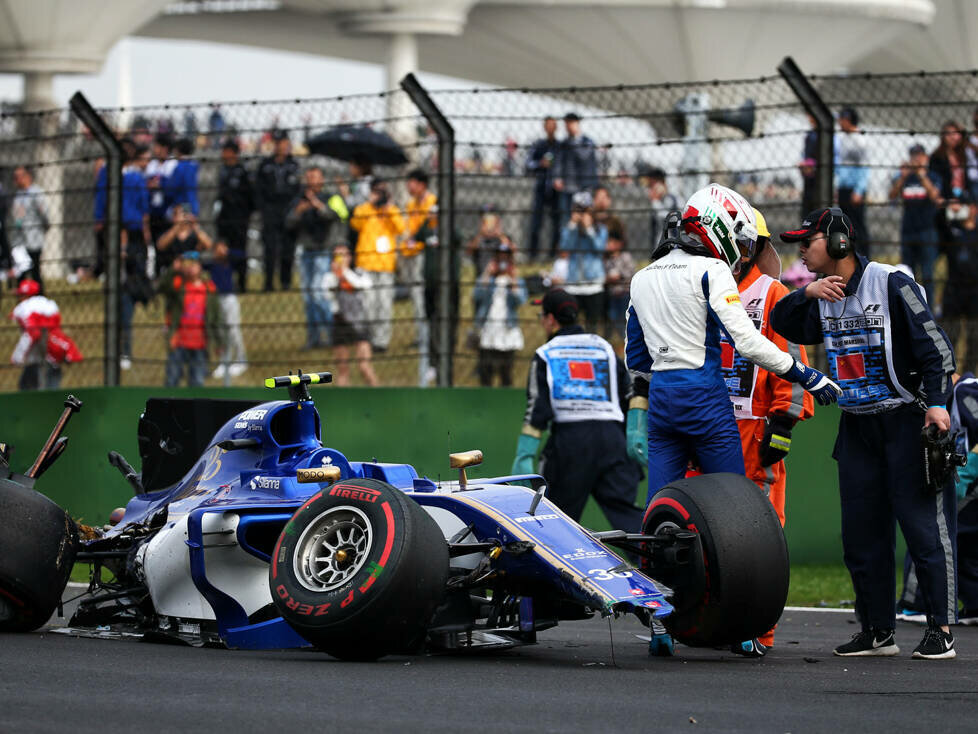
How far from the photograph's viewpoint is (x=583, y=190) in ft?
43.5

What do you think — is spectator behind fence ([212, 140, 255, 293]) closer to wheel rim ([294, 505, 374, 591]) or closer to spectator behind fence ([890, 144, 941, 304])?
spectator behind fence ([890, 144, 941, 304])

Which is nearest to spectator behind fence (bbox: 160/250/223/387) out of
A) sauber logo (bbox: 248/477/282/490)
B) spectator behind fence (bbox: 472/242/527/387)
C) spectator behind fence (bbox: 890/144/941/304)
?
spectator behind fence (bbox: 472/242/527/387)

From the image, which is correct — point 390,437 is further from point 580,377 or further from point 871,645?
point 871,645

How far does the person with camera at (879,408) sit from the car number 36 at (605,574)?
1378 mm

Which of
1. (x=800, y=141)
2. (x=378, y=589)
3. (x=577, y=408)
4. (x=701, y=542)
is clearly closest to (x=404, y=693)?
(x=378, y=589)

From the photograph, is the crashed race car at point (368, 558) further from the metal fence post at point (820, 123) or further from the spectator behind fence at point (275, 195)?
the spectator behind fence at point (275, 195)

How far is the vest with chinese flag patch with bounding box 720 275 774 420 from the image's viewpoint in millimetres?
8070

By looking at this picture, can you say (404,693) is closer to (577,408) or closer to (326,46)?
(577,408)

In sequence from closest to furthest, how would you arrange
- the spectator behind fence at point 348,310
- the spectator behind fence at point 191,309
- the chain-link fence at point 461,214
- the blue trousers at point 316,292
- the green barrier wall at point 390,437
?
1. the green barrier wall at point 390,437
2. the chain-link fence at point 461,214
3. the spectator behind fence at point 348,310
4. the blue trousers at point 316,292
5. the spectator behind fence at point 191,309

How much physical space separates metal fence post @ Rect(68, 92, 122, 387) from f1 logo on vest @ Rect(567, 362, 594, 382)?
13.4 ft

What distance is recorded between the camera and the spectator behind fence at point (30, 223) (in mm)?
14281

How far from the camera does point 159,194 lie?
13695mm

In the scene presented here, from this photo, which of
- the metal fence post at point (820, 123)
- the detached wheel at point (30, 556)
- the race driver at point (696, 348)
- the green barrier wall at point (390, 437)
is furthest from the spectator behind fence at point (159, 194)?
the race driver at point (696, 348)

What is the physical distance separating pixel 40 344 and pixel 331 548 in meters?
7.60
